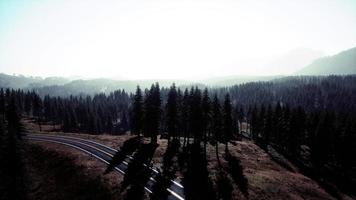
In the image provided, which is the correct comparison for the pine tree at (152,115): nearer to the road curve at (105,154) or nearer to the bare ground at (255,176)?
the bare ground at (255,176)

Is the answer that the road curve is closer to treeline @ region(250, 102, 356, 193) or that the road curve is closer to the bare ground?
the bare ground

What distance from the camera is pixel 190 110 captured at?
2318 inches

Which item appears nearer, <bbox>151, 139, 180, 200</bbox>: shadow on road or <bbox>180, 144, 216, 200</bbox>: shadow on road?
<bbox>151, 139, 180, 200</bbox>: shadow on road

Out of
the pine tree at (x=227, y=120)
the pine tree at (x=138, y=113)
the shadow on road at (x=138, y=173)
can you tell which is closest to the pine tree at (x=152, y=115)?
the pine tree at (x=138, y=113)

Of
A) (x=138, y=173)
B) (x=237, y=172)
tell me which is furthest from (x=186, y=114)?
(x=138, y=173)

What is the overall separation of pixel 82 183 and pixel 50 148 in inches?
853

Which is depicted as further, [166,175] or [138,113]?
[138,113]

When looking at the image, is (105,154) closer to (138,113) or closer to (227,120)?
(138,113)

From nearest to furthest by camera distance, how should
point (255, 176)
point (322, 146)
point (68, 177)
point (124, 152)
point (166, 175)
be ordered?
point (166, 175) < point (68, 177) < point (255, 176) < point (124, 152) < point (322, 146)

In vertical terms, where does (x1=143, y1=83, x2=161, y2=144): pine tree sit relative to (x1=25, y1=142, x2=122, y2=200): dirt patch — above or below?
above

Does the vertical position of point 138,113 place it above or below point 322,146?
above

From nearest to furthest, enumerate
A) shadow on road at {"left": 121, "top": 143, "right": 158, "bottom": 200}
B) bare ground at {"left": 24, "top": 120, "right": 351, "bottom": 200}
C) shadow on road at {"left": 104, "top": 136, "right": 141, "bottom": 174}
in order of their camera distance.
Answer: shadow on road at {"left": 121, "top": 143, "right": 158, "bottom": 200} → bare ground at {"left": 24, "top": 120, "right": 351, "bottom": 200} → shadow on road at {"left": 104, "top": 136, "right": 141, "bottom": 174}

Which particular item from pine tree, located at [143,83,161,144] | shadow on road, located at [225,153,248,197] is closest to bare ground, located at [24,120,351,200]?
shadow on road, located at [225,153,248,197]

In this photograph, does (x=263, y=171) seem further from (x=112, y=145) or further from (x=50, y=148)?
(x=50, y=148)
